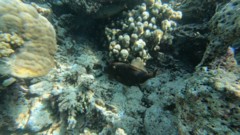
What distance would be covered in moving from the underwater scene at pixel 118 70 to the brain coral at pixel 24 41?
0.02 meters

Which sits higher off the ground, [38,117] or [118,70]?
[118,70]

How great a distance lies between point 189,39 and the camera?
11.9ft

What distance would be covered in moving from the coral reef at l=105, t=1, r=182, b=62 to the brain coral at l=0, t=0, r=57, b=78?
49.4 inches

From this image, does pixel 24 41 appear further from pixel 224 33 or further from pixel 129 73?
pixel 224 33

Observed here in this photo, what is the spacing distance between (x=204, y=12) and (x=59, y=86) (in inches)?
148

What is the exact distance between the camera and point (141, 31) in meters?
3.59

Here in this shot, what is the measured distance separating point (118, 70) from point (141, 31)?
98 centimetres

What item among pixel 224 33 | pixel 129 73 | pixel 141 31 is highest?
pixel 141 31

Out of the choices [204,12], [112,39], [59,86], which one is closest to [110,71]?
[112,39]

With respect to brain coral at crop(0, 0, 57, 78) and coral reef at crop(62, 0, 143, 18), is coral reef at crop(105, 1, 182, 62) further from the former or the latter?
brain coral at crop(0, 0, 57, 78)

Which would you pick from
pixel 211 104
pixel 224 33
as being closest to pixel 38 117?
pixel 211 104

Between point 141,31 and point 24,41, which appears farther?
point 141,31

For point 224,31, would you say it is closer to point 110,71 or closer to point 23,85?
point 110,71

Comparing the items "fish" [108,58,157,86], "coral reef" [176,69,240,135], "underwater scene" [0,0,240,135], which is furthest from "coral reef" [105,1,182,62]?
"coral reef" [176,69,240,135]
